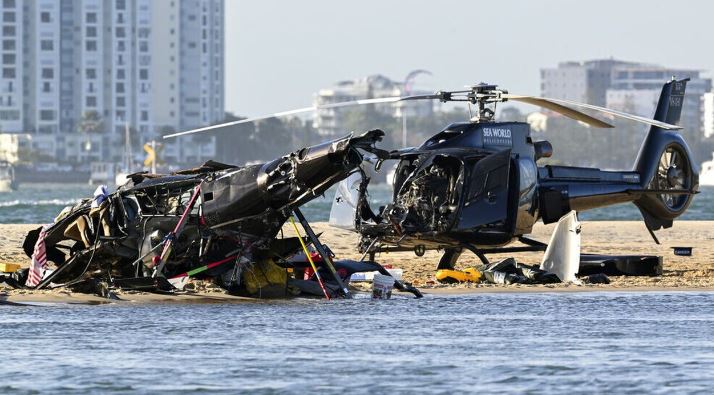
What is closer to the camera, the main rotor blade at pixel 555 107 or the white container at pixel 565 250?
the main rotor blade at pixel 555 107

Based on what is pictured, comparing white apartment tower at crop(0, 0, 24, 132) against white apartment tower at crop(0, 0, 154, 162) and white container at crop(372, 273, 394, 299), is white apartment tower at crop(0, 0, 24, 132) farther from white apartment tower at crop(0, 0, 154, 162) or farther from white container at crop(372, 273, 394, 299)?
white container at crop(372, 273, 394, 299)

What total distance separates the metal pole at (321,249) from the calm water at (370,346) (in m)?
0.24

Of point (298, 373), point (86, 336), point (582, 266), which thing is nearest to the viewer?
point (298, 373)

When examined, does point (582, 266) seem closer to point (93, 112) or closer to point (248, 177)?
point (248, 177)

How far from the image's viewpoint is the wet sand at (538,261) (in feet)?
79.7

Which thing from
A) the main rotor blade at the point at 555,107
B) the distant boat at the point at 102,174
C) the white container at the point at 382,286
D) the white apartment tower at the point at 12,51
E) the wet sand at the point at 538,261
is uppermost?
the white apartment tower at the point at 12,51

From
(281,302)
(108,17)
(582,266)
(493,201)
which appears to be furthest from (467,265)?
(108,17)

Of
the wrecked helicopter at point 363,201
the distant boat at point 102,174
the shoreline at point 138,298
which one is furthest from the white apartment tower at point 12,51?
the shoreline at point 138,298

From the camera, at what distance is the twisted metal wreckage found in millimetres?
22547

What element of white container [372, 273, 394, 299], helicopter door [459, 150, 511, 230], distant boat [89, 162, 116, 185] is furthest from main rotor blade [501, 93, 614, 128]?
distant boat [89, 162, 116, 185]

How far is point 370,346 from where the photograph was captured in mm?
19703

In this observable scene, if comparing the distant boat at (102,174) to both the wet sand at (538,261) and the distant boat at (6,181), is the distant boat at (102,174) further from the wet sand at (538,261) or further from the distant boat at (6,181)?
the wet sand at (538,261)

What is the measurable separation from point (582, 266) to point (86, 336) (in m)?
11.1

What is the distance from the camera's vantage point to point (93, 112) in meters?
200
